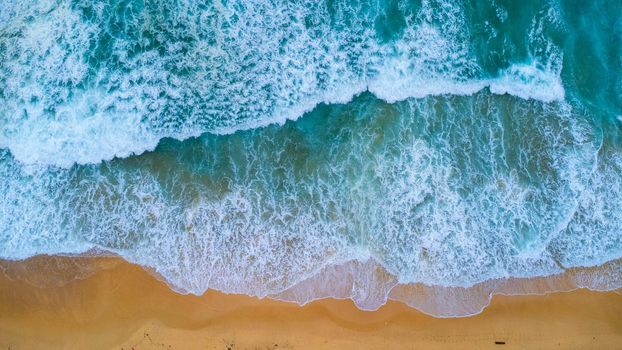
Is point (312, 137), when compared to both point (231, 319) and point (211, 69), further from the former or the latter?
point (231, 319)

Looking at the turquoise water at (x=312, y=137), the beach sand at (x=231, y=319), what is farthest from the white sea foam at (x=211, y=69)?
the beach sand at (x=231, y=319)

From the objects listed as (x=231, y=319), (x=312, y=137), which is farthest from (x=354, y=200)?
(x=231, y=319)

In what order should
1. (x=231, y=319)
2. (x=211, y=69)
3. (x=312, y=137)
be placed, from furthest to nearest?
(x=211, y=69) < (x=312, y=137) < (x=231, y=319)

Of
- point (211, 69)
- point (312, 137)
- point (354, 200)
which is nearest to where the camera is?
point (354, 200)

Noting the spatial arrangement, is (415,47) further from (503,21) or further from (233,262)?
(233,262)

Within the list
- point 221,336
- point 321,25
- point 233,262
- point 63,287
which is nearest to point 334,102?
point 321,25

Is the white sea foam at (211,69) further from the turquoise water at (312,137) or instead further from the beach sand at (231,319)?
the beach sand at (231,319)

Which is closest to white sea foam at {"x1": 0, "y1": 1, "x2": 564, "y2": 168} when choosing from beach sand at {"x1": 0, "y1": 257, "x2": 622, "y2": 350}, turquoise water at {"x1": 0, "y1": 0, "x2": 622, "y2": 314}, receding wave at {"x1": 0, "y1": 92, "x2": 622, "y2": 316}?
turquoise water at {"x1": 0, "y1": 0, "x2": 622, "y2": 314}
